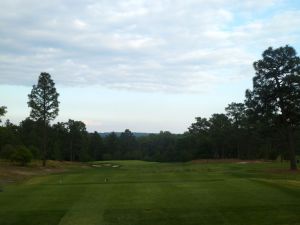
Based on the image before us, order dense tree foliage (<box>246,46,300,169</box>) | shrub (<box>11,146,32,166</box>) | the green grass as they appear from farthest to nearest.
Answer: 1. shrub (<box>11,146,32,166</box>)
2. dense tree foliage (<box>246,46,300,169</box>)
3. the green grass

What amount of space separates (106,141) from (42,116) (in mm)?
82794

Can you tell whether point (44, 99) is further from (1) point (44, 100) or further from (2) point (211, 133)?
(2) point (211, 133)

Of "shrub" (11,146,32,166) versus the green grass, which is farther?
"shrub" (11,146,32,166)

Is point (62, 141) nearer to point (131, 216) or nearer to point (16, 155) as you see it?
point (16, 155)

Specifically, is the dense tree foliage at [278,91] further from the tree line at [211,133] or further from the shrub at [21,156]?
the shrub at [21,156]

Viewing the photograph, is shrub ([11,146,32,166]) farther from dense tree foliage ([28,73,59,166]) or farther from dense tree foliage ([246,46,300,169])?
dense tree foliage ([246,46,300,169])

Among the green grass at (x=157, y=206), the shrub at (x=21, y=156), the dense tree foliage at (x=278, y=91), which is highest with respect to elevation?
the dense tree foliage at (x=278, y=91)

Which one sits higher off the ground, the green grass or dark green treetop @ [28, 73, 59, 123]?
dark green treetop @ [28, 73, 59, 123]

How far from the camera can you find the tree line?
45.7m

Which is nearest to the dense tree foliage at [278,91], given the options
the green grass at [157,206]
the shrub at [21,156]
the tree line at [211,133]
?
the tree line at [211,133]

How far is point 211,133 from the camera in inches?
4247

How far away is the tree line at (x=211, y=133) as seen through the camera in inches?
1799

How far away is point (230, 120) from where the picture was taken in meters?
108

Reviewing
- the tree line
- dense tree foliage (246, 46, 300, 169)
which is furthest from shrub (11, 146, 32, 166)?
dense tree foliage (246, 46, 300, 169)
